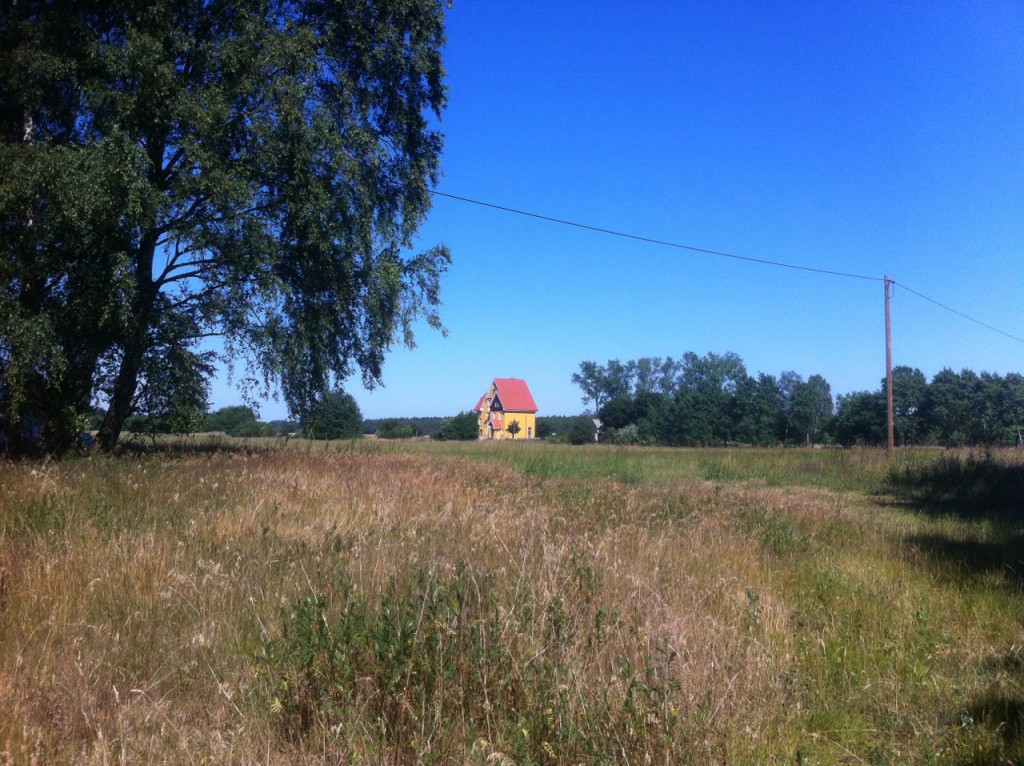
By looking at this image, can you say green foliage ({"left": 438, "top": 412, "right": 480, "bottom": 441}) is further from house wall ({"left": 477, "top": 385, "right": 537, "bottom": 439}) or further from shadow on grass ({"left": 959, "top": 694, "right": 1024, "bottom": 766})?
shadow on grass ({"left": 959, "top": 694, "right": 1024, "bottom": 766})

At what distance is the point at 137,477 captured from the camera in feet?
26.9

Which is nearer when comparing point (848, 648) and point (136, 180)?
point (848, 648)

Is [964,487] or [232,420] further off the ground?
[232,420]

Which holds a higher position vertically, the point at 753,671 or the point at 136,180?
the point at 136,180

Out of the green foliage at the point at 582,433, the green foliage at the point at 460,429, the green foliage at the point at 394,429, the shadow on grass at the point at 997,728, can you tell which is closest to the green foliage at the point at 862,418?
the green foliage at the point at 582,433

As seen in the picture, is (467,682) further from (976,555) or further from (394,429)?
Result: (394,429)

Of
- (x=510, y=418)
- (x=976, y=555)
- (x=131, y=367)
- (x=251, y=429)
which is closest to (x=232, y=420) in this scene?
(x=251, y=429)

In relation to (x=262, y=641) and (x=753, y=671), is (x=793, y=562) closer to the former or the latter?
(x=753, y=671)

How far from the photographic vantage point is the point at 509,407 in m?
85.4

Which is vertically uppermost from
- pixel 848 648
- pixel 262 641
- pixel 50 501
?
pixel 50 501

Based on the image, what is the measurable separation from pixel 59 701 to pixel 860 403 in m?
66.2

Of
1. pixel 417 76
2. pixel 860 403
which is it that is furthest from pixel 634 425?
pixel 417 76

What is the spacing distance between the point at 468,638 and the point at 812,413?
70.1 meters

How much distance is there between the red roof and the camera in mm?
85562
